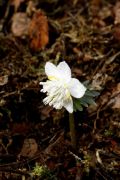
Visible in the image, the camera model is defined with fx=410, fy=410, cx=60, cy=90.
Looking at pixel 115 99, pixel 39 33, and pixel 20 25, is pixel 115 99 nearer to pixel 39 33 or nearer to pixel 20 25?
pixel 39 33

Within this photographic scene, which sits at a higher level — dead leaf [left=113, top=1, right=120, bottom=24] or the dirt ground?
dead leaf [left=113, top=1, right=120, bottom=24]

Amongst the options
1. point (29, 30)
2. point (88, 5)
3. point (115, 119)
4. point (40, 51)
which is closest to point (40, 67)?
point (40, 51)

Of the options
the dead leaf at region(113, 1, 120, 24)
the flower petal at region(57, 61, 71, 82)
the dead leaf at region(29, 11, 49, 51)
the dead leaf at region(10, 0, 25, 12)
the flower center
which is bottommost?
the flower center

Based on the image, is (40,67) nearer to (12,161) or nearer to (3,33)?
(3,33)

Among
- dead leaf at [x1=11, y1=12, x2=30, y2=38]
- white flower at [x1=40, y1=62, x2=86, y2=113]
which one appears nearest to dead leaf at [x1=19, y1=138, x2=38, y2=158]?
white flower at [x1=40, y1=62, x2=86, y2=113]

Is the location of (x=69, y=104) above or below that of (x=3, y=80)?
below

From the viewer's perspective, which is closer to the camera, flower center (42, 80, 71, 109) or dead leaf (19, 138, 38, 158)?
flower center (42, 80, 71, 109)

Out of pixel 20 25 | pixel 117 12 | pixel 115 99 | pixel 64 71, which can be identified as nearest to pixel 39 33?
pixel 20 25

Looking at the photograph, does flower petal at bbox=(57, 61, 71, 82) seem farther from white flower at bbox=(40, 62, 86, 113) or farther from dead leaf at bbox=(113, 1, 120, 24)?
dead leaf at bbox=(113, 1, 120, 24)
